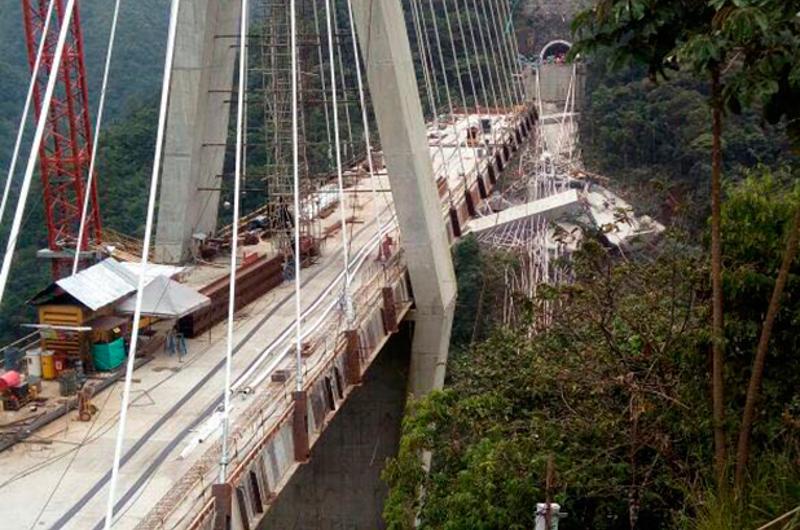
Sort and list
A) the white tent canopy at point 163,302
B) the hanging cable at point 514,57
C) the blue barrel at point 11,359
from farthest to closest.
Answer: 1. the hanging cable at point 514,57
2. the white tent canopy at point 163,302
3. the blue barrel at point 11,359

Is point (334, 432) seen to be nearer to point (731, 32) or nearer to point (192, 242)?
point (192, 242)

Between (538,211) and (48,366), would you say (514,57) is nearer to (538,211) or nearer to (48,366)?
(538,211)

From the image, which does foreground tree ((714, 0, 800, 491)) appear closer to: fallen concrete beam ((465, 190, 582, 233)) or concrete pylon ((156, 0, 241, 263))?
concrete pylon ((156, 0, 241, 263))

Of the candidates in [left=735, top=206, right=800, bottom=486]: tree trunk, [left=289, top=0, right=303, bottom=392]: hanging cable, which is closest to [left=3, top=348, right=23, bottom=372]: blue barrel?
[left=289, top=0, right=303, bottom=392]: hanging cable

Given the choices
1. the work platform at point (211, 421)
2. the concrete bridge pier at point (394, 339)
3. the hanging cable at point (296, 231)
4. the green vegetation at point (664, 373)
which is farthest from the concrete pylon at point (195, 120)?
the green vegetation at point (664, 373)

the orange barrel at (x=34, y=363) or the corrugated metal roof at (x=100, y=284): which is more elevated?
the corrugated metal roof at (x=100, y=284)

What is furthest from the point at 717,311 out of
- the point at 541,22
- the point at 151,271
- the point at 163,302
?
the point at 541,22

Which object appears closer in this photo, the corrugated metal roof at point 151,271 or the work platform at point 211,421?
the work platform at point 211,421

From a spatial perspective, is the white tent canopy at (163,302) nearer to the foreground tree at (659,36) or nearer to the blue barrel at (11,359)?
the blue barrel at (11,359)
